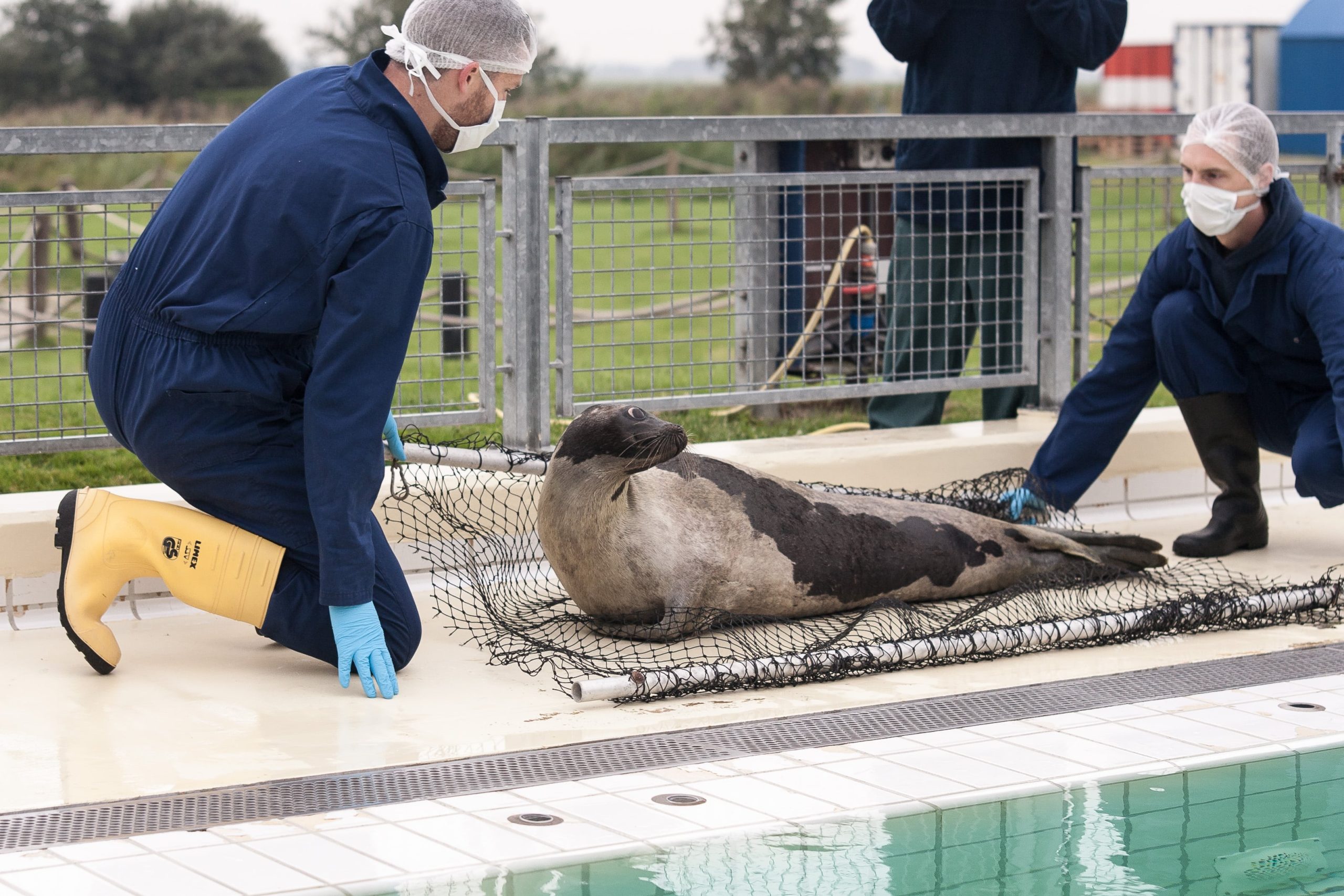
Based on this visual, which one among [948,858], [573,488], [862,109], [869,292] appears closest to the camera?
[948,858]

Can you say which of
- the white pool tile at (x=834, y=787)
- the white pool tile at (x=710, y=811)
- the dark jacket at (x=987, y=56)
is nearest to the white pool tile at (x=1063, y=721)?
the white pool tile at (x=834, y=787)

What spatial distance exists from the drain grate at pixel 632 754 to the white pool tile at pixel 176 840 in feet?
0.10

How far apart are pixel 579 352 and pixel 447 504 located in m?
7.39

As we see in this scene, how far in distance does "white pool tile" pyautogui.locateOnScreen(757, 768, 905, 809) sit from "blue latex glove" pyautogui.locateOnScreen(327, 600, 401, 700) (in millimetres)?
1161

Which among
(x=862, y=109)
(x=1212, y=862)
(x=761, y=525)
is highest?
(x=862, y=109)

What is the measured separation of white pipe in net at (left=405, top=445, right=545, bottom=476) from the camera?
16.9 feet

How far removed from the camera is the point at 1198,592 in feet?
17.8

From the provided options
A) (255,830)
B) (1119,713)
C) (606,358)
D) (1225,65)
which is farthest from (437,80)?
(1225,65)

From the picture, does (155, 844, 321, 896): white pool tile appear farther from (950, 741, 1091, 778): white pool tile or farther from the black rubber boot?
the black rubber boot

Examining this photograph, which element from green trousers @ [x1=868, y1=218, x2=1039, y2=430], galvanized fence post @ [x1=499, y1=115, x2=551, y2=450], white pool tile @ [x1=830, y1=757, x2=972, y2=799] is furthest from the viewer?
green trousers @ [x1=868, y1=218, x2=1039, y2=430]

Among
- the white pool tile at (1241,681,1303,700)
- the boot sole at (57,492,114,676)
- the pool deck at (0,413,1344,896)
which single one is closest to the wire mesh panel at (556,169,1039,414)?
the pool deck at (0,413,1344,896)

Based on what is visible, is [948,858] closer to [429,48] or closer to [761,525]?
[761,525]

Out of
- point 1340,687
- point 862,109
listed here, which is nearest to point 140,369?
point 1340,687

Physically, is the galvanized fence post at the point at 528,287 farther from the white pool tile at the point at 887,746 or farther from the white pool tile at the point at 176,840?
the white pool tile at the point at 176,840
